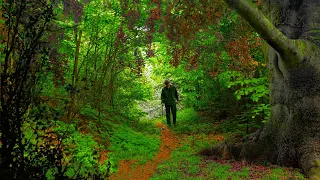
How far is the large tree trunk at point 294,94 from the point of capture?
5824 millimetres

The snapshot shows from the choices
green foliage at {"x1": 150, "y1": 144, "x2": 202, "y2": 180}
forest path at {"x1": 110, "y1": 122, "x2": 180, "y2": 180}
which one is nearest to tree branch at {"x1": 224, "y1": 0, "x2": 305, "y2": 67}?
green foliage at {"x1": 150, "y1": 144, "x2": 202, "y2": 180}

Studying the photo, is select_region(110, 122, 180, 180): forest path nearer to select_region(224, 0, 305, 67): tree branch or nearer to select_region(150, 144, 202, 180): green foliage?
select_region(150, 144, 202, 180): green foliage

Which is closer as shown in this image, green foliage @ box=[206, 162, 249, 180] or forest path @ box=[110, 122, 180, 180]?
green foliage @ box=[206, 162, 249, 180]

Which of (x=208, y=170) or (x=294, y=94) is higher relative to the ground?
(x=294, y=94)

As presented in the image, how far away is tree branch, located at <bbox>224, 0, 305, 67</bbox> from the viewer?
14.2 feet

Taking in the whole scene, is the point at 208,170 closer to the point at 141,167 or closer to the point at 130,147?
the point at 141,167

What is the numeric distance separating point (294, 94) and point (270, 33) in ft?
7.47

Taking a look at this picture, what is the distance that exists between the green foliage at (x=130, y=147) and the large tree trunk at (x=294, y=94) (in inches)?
108

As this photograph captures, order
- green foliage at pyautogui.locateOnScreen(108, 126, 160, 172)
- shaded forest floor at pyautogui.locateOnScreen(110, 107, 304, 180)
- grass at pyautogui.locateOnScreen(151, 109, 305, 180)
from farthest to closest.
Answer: green foliage at pyautogui.locateOnScreen(108, 126, 160, 172)
shaded forest floor at pyautogui.locateOnScreen(110, 107, 304, 180)
grass at pyautogui.locateOnScreen(151, 109, 305, 180)

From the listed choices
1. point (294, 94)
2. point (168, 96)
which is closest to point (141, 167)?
point (294, 94)

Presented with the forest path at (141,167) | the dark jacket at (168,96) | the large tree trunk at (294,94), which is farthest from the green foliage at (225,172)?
the dark jacket at (168,96)

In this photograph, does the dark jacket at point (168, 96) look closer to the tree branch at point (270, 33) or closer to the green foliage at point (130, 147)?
the green foliage at point (130, 147)

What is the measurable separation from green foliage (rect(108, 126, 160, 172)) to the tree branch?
15.0ft

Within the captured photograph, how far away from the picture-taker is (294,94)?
6355 millimetres
